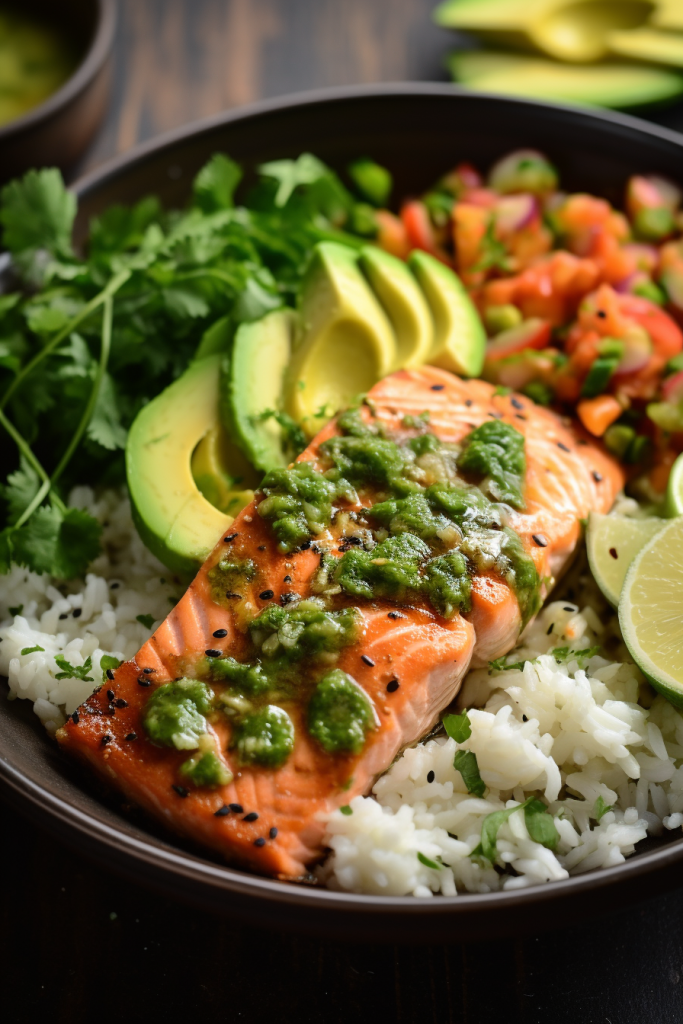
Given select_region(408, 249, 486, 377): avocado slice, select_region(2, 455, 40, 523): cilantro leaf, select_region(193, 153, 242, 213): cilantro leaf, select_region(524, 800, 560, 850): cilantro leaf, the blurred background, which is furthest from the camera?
the blurred background

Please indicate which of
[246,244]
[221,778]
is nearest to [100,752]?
[221,778]

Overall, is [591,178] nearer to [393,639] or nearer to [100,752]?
[393,639]

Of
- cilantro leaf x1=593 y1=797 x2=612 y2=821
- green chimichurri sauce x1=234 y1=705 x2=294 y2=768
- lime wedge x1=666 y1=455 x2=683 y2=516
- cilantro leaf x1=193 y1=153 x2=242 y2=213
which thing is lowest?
cilantro leaf x1=593 y1=797 x2=612 y2=821

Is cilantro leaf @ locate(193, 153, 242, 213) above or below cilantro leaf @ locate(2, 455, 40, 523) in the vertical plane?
above

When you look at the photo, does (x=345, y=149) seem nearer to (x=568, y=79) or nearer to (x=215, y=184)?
(x=215, y=184)

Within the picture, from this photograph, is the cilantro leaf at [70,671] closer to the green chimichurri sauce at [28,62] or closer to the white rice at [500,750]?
the white rice at [500,750]

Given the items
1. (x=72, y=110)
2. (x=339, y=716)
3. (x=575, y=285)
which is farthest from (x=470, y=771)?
(x=72, y=110)

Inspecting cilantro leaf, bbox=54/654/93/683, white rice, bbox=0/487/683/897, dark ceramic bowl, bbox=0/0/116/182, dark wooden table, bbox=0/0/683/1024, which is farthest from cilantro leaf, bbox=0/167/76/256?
dark wooden table, bbox=0/0/683/1024

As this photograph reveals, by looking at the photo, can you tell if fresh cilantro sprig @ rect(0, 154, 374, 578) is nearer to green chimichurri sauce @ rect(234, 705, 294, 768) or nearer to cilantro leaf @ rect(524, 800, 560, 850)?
green chimichurri sauce @ rect(234, 705, 294, 768)
